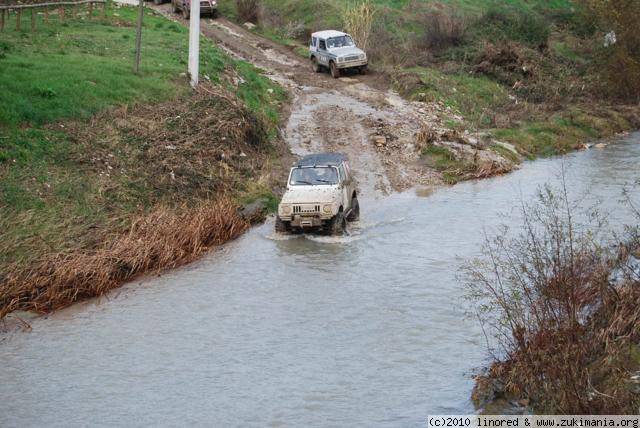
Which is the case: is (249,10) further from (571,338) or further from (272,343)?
(571,338)

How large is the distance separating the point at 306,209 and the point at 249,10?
28.9 meters

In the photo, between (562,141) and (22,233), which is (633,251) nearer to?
(22,233)

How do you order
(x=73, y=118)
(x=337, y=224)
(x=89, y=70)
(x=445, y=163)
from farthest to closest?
1. (x=445, y=163)
2. (x=89, y=70)
3. (x=73, y=118)
4. (x=337, y=224)

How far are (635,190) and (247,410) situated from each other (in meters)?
15.8

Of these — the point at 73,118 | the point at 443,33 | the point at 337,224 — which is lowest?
the point at 337,224

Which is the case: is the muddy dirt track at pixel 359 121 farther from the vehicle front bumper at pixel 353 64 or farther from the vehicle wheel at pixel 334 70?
the vehicle front bumper at pixel 353 64

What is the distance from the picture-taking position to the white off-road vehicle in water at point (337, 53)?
36.8m

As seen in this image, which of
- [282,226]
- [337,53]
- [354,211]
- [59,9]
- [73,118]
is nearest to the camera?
[282,226]

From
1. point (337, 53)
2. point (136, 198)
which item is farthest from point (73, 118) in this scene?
point (337, 53)

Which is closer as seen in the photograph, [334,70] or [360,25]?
[334,70]

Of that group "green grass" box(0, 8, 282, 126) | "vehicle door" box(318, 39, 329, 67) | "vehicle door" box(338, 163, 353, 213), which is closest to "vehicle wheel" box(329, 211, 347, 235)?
"vehicle door" box(338, 163, 353, 213)

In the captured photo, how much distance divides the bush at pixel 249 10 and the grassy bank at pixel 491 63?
1.10ft

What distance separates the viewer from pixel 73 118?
24391 mm

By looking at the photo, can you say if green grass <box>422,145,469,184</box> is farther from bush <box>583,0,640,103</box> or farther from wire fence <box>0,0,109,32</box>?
wire fence <box>0,0,109,32</box>
